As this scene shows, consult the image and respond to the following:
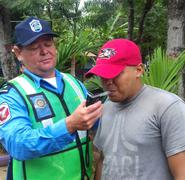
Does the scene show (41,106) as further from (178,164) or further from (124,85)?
(178,164)

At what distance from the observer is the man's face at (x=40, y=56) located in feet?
7.72

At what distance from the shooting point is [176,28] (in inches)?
177

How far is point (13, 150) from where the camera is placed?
2.01 meters

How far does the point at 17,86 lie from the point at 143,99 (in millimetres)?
724

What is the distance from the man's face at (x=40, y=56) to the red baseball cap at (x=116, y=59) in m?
0.38

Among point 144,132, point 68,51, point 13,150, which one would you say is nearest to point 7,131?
point 13,150

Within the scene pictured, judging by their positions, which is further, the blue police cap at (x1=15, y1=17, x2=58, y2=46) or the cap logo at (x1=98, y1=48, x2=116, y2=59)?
the blue police cap at (x1=15, y1=17, x2=58, y2=46)

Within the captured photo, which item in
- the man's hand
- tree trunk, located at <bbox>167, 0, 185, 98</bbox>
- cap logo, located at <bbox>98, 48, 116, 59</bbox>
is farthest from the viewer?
tree trunk, located at <bbox>167, 0, 185, 98</bbox>

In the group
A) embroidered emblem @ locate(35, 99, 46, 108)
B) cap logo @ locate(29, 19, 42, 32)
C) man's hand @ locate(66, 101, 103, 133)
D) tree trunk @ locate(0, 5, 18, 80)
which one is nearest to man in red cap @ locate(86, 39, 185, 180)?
man's hand @ locate(66, 101, 103, 133)

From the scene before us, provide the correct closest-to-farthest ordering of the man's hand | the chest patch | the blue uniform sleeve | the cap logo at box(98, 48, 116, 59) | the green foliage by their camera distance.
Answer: the man's hand < the blue uniform sleeve < the cap logo at box(98, 48, 116, 59) < the chest patch < the green foliage

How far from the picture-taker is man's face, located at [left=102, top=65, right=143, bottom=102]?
2.04 metres

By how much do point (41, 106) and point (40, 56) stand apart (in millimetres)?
314

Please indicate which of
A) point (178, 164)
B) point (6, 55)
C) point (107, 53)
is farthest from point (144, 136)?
point (6, 55)

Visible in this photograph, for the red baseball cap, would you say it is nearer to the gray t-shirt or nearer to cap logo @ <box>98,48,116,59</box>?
cap logo @ <box>98,48,116,59</box>
